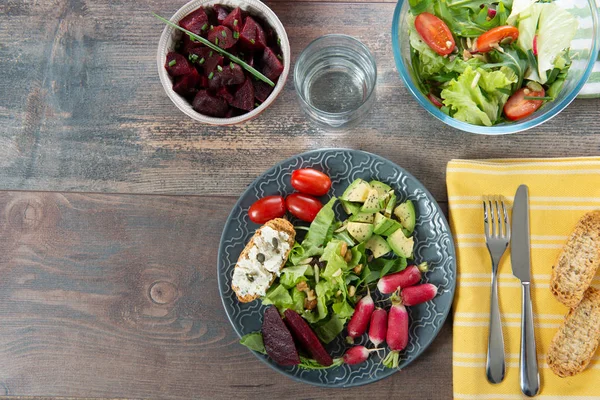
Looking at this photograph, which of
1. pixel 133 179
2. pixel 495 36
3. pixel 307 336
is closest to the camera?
pixel 495 36

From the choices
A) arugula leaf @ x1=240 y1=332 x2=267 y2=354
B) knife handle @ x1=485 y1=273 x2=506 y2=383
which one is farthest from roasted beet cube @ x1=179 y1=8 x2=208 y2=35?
knife handle @ x1=485 y1=273 x2=506 y2=383

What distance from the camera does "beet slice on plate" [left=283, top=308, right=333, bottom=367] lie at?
1.58 metres

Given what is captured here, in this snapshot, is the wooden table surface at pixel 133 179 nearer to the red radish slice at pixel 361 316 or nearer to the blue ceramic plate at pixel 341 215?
the blue ceramic plate at pixel 341 215

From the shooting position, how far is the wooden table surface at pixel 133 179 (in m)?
1.76

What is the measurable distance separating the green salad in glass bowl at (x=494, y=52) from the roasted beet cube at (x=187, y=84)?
2.03 feet

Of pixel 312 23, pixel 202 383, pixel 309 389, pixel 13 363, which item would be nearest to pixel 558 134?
pixel 312 23

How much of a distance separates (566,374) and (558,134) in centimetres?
72

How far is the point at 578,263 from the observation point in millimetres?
1596

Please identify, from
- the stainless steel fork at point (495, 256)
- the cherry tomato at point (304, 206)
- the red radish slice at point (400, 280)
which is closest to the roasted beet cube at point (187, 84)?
the cherry tomato at point (304, 206)

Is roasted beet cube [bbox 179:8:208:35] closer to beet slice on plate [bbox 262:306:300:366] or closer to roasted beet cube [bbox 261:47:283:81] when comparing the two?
roasted beet cube [bbox 261:47:283:81]

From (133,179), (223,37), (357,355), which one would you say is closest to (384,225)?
(357,355)

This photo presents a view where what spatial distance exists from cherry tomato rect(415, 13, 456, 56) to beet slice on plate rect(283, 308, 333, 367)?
84 cm

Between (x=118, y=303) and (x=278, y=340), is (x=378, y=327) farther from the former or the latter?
(x=118, y=303)

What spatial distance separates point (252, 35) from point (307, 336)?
88 cm
